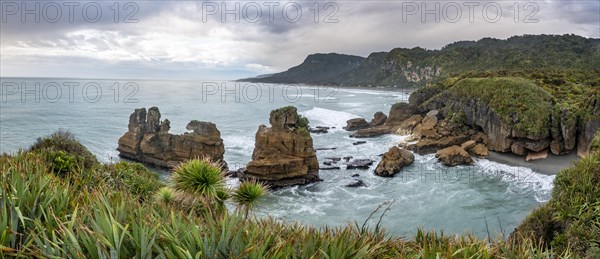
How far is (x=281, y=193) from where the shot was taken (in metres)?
27.1

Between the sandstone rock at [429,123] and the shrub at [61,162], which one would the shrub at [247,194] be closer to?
the shrub at [61,162]

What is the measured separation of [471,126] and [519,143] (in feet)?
27.3

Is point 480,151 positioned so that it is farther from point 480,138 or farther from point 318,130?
point 318,130

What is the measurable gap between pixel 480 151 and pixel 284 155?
62.6 feet

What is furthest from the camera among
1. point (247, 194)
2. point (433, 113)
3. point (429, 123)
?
point (433, 113)

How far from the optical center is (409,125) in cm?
4903

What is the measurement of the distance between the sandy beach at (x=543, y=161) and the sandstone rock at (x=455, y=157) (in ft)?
9.47

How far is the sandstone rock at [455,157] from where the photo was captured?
32.9 meters

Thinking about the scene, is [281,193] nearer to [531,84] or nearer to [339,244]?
[339,244]

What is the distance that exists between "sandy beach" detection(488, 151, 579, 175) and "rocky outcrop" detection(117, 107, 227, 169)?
24.4 meters

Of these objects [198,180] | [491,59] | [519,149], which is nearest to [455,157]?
[519,149]

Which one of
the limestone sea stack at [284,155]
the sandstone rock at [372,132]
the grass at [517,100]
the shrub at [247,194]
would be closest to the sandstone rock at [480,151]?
the grass at [517,100]

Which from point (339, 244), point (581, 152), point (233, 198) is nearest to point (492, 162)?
point (581, 152)

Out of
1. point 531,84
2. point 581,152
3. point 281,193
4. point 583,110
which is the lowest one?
point 281,193
